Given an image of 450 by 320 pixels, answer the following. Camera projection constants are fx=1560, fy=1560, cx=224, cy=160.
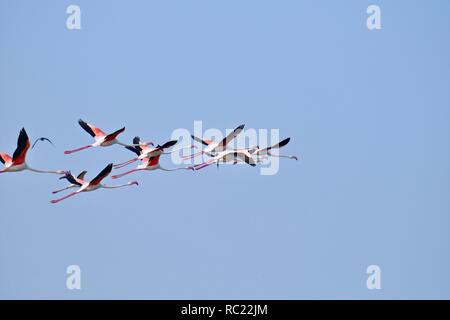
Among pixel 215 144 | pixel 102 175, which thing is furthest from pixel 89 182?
pixel 215 144

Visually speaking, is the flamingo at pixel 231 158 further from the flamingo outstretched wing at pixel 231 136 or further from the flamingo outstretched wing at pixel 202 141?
the flamingo outstretched wing at pixel 202 141

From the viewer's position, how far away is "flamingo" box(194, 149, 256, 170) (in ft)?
144

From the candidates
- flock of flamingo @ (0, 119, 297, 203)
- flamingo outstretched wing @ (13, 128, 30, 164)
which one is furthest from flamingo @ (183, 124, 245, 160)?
flamingo outstretched wing @ (13, 128, 30, 164)

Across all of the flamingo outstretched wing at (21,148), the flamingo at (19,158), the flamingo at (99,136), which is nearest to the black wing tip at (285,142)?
the flamingo at (99,136)

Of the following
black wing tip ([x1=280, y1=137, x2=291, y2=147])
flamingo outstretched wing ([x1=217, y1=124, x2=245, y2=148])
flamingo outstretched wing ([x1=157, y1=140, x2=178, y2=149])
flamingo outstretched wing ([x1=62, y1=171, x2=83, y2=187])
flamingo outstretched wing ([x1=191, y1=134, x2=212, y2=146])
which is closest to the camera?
flamingo outstretched wing ([x1=217, y1=124, x2=245, y2=148])

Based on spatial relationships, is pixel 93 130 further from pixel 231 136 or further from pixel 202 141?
pixel 231 136

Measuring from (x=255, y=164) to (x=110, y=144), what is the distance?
4.19m

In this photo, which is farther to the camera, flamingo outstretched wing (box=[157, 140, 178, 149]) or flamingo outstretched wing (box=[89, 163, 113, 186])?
flamingo outstretched wing (box=[157, 140, 178, 149])

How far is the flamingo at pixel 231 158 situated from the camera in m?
43.9

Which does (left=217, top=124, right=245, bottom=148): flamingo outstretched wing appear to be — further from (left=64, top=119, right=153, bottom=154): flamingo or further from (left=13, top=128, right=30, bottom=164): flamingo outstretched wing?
(left=13, top=128, right=30, bottom=164): flamingo outstretched wing
